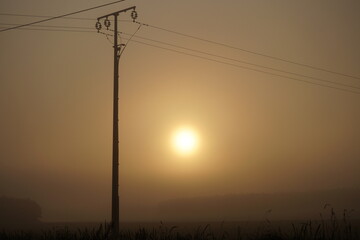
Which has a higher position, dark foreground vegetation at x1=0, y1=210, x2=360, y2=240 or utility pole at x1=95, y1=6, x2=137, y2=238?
utility pole at x1=95, y1=6, x2=137, y2=238

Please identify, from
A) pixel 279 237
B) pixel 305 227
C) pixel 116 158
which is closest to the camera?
pixel 305 227

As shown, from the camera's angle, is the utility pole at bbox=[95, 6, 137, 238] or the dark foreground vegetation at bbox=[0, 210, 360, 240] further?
the utility pole at bbox=[95, 6, 137, 238]

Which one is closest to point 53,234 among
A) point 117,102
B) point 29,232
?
point 29,232

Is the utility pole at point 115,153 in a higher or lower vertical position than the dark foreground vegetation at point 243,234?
higher

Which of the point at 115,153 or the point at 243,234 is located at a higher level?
the point at 115,153

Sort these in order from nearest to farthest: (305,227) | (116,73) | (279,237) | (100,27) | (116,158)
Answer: (305,227)
(279,237)
(116,158)
(116,73)
(100,27)

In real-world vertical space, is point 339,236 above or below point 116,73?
below

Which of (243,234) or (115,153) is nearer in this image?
(243,234)

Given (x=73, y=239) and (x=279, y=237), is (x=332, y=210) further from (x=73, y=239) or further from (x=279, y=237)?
(x=73, y=239)

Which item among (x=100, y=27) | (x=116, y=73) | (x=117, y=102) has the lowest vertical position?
(x=117, y=102)

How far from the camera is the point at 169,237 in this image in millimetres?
21984

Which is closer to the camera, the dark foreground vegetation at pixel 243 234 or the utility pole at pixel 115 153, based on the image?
the dark foreground vegetation at pixel 243 234

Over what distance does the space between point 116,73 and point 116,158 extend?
249 inches

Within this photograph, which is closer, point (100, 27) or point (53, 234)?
point (53, 234)
